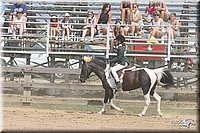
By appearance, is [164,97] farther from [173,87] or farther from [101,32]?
[101,32]

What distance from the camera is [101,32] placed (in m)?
18.4

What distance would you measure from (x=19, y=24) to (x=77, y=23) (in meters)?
2.17

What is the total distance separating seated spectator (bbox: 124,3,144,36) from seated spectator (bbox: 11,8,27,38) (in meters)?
3.84

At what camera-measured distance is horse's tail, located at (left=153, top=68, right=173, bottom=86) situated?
15.2 meters

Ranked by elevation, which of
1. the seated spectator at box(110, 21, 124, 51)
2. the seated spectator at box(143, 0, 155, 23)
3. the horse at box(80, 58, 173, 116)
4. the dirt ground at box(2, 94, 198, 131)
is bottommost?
the dirt ground at box(2, 94, 198, 131)

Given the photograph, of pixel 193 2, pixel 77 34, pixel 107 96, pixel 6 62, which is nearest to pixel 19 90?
pixel 6 62

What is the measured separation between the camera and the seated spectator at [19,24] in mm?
18688

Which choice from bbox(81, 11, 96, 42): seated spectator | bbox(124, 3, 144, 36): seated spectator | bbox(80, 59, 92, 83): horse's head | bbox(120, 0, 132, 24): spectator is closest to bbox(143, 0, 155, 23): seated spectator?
bbox(124, 3, 144, 36): seated spectator

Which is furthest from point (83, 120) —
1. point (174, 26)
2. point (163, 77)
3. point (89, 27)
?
point (174, 26)

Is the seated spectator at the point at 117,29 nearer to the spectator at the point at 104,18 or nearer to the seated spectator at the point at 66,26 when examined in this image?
the spectator at the point at 104,18

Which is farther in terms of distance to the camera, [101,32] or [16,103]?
[101,32]

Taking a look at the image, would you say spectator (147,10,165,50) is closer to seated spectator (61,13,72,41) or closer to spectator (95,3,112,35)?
spectator (95,3,112,35)

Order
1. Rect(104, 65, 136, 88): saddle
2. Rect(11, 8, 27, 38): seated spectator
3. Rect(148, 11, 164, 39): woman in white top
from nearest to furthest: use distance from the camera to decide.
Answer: Rect(104, 65, 136, 88): saddle < Rect(148, 11, 164, 39): woman in white top < Rect(11, 8, 27, 38): seated spectator

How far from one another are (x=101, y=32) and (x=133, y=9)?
4.74 feet
